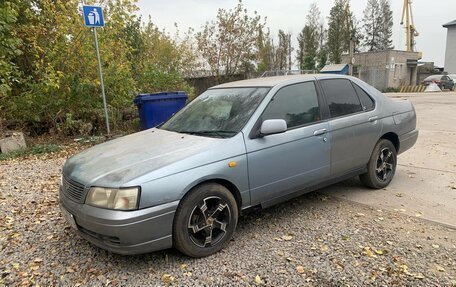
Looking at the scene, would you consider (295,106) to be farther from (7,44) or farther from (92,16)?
(7,44)

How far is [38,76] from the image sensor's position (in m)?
8.54

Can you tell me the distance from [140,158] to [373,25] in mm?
56116

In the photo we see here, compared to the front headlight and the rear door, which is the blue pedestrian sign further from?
the front headlight

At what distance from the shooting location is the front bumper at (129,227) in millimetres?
2789

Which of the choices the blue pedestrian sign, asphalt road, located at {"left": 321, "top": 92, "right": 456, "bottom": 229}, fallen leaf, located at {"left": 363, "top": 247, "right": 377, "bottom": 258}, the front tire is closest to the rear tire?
asphalt road, located at {"left": 321, "top": 92, "right": 456, "bottom": 229}

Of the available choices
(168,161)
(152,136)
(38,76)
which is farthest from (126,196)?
(38,76)

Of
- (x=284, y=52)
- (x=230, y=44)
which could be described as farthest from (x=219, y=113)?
(x=284, y=52)

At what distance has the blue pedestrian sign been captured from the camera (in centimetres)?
683

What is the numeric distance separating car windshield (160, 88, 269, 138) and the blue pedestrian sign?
3.72 meters

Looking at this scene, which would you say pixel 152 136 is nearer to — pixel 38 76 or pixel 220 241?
pixel 220 241

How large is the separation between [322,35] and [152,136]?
155ft

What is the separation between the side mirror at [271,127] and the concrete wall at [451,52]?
53.0 meters

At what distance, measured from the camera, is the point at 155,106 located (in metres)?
8.62

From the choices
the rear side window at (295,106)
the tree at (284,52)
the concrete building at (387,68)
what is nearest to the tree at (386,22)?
the concrete building at (387,68)
